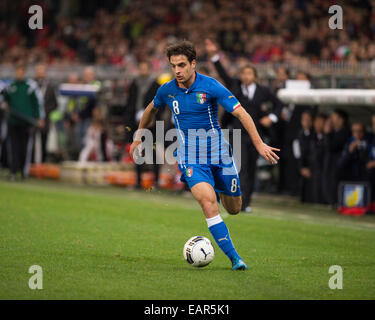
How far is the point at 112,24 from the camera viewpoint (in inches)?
1234

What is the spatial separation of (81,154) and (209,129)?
11.7 meters

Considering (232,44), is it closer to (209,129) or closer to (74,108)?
(74,108)

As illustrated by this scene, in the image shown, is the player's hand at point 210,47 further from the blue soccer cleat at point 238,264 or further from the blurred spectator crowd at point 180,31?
the blue soccer cleat at point 238,264

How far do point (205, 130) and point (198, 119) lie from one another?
0.14 m

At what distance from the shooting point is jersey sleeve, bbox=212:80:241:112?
307 inches

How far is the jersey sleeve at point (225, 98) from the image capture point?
779cm

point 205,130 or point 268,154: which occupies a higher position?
point 205,130

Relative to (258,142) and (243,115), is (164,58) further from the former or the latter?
(258,142)

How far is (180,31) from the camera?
2688 centimetres

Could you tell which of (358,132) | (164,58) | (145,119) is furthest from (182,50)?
(164,58)

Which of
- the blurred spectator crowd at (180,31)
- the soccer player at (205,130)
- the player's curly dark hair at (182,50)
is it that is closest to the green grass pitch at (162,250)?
the soccer player at (205,130)

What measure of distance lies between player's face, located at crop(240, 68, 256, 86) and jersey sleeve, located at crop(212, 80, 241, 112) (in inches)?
208

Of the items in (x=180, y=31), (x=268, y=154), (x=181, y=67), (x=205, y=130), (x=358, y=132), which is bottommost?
(x=268, y=154)

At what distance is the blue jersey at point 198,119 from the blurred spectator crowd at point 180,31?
8.39 metres
